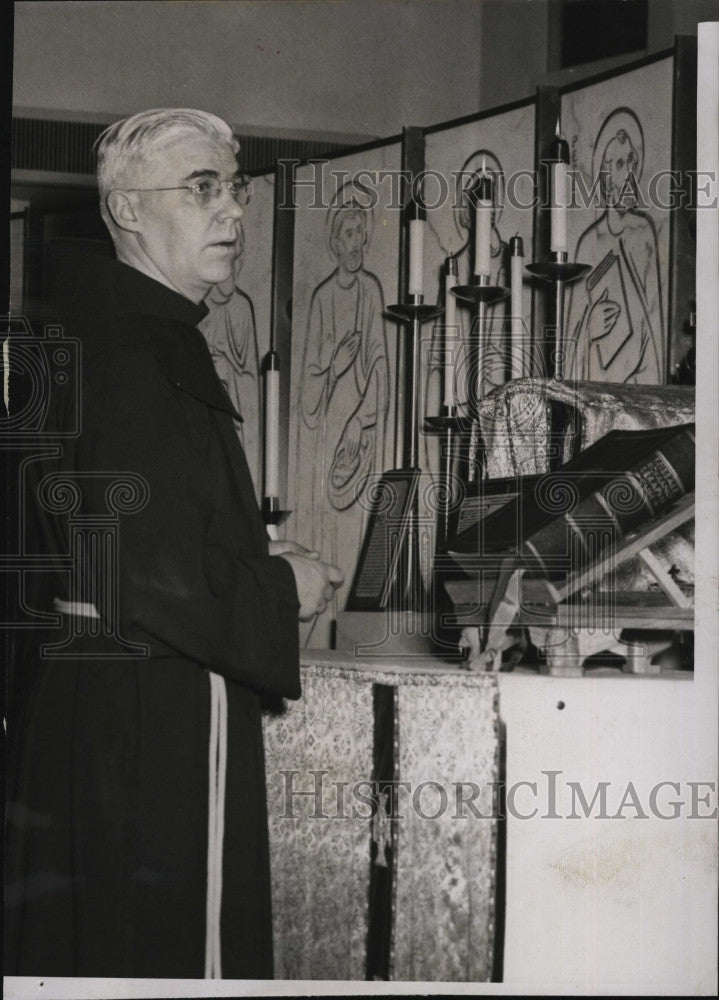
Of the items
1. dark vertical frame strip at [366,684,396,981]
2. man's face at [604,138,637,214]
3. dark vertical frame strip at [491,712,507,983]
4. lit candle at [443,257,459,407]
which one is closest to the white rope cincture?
dark vertical frame strip at [366,684,396,981]

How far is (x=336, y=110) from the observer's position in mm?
1310

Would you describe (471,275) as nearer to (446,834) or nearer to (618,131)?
(618,131)

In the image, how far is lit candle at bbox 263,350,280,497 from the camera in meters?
1.22

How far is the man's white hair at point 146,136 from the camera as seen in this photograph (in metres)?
1.17

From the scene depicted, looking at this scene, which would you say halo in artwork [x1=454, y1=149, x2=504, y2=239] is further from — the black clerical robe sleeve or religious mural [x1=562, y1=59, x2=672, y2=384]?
the black clerical robe sleeve

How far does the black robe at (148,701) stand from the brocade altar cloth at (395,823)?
0.11 feet

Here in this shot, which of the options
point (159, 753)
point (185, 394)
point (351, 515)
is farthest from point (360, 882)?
point (185, 394)

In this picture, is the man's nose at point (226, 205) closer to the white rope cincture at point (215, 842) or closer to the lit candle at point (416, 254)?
the lit candle at point (416, 254)

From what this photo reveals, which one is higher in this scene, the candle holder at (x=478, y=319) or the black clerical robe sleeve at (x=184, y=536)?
the candle holder at (x=478, y=319)

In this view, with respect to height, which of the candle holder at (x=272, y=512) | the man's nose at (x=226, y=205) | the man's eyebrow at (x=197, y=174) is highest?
the man's eyebrow at (x=197, y=174)

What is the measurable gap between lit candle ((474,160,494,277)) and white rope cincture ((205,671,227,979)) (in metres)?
0.47

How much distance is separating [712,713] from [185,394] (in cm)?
55

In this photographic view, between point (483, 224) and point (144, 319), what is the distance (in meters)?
0.34

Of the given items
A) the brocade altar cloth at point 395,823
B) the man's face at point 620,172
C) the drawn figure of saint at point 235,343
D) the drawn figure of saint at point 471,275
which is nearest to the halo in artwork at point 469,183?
the drawn figure of saint at point 471,275
